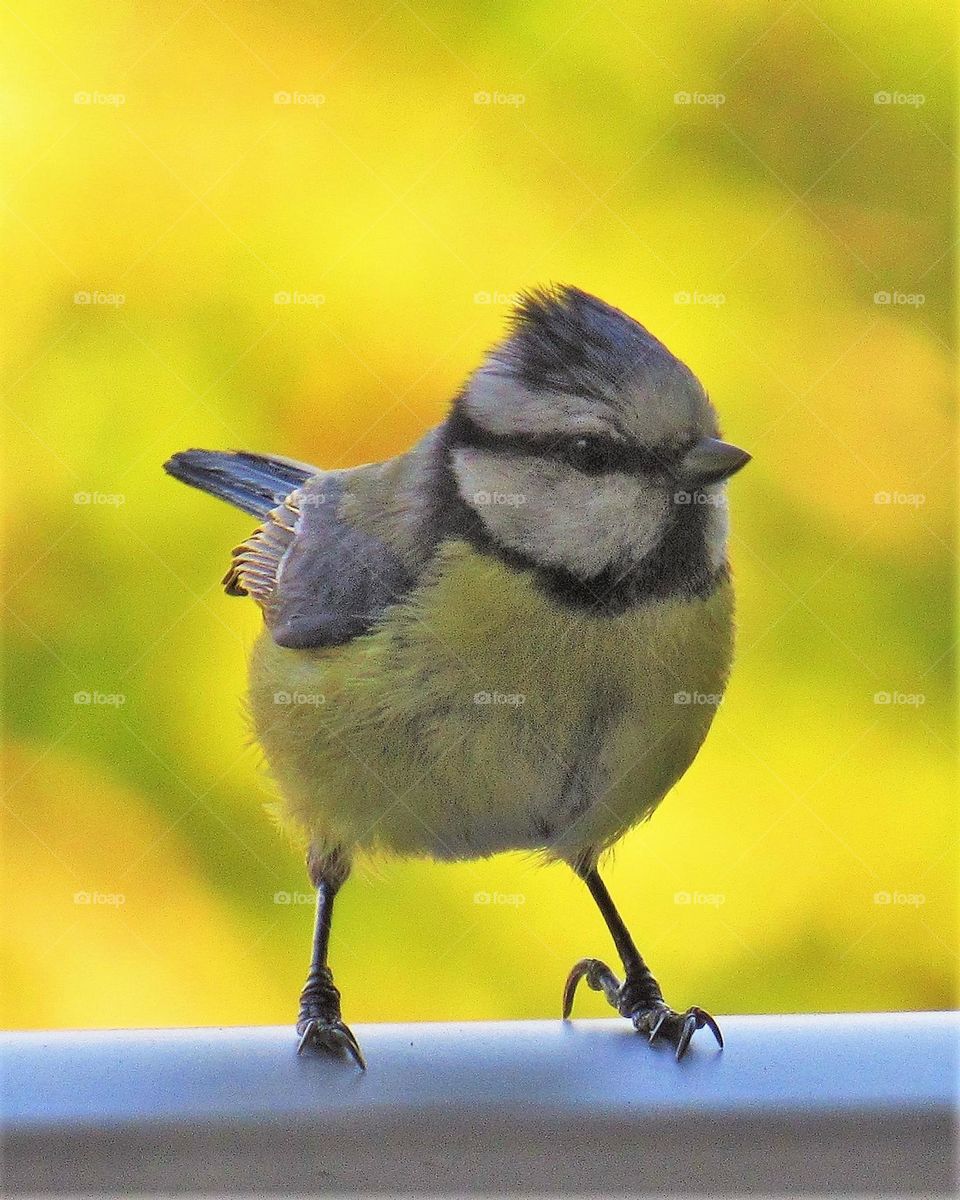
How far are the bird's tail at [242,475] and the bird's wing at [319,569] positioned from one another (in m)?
0.04

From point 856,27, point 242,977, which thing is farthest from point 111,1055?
point 856,27

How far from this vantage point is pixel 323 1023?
1.29m

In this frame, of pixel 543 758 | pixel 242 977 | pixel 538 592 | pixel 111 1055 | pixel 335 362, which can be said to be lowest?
pixel 242 977

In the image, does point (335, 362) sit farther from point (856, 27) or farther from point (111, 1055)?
point (111, 1055)

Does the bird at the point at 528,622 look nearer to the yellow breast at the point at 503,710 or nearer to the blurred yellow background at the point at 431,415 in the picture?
the yellow breast at the point at 503,710

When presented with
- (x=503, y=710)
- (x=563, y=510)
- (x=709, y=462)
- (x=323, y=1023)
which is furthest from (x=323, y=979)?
(x=709, y=462)

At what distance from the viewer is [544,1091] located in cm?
90

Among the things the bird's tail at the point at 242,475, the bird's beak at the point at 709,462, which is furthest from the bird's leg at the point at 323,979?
the bird's beak at the point at 709,462

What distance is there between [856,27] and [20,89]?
1.01m

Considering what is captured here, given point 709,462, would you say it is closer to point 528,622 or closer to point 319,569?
point 528,622

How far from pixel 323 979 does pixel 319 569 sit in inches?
16.0

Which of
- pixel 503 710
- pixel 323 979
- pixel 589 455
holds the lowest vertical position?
pixel 323 979

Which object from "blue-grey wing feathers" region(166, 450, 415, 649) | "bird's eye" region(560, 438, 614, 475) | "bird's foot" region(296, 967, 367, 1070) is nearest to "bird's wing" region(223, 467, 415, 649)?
"blue-grey wing feathers" region(166, 450, 415, 649)

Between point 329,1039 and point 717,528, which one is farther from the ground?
point 717,528
